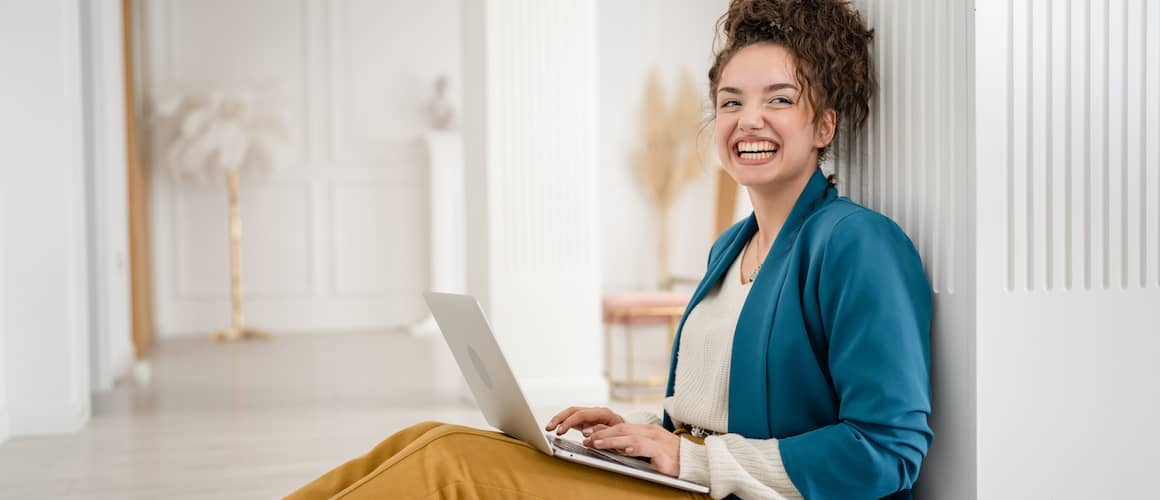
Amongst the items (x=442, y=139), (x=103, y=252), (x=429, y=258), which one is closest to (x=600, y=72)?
(x=442, y=139)

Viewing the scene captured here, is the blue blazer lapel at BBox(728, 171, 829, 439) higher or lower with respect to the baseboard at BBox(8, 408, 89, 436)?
higher

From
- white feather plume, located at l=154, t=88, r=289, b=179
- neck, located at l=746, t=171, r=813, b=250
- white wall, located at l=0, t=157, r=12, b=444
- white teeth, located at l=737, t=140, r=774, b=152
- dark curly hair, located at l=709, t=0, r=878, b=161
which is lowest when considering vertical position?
white wall, located at l=0, t=157, r=12, b=444

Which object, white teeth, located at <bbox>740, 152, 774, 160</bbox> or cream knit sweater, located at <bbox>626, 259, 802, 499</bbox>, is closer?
cream knit sweater, located at <bbox>626, 259, 802, 499</bbox>

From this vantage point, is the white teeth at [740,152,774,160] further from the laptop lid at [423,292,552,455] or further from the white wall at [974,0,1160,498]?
the laptop lid at [423,292,552,455]

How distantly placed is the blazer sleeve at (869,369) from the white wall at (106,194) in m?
3.99

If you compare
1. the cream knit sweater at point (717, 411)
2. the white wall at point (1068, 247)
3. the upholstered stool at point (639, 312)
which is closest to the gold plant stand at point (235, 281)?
the upholstered stool at point (639, 312)

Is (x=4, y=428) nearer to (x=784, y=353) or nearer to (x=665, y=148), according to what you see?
(x=784, y=353)

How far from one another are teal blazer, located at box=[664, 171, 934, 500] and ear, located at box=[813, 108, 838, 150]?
0.31ft

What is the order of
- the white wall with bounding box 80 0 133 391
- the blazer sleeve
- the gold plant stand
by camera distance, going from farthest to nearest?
the gold plant stand < the white wall with bounding box 80 0 133 391 < the blazer sleeve

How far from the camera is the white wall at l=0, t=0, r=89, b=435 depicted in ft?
11.7

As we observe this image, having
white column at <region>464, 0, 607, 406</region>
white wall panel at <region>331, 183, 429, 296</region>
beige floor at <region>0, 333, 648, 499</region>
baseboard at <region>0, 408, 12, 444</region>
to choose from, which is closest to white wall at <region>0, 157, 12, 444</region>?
baseboard at <region>0, 408, 12, 444</region>

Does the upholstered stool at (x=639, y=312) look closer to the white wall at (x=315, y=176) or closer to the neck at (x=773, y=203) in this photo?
the neck at (x=773, y=203)

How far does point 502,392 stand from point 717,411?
32 cm

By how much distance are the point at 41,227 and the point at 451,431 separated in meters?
2.95
